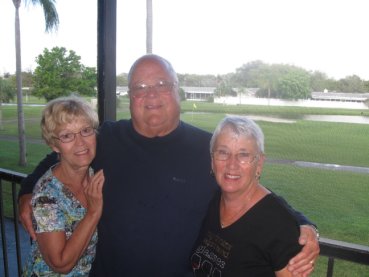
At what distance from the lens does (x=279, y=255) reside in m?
0.95

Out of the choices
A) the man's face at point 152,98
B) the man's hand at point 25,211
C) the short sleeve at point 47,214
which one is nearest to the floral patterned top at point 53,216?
the short sleeve at point 47,214

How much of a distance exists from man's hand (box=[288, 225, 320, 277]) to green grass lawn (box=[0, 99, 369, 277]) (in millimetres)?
6217

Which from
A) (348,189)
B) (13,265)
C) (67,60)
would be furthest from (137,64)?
(348,189)

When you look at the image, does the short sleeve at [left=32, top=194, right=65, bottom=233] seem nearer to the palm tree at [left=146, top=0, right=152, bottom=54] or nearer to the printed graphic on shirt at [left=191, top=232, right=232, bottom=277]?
the printed graphic on shirt at [left=191, top=232, right=232, bottom=277]

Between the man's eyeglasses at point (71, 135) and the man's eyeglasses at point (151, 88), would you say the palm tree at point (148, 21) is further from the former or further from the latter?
the man's eyeglasses at point (71, 135)

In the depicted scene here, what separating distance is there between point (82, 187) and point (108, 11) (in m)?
0.98

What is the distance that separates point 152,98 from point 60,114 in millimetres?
328

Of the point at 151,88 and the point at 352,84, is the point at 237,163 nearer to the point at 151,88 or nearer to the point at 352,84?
the point at 151,88

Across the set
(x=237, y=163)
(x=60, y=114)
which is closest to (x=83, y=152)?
(x=60, y=114)

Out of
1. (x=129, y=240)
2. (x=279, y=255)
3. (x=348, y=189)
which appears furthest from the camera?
(x=348, y=189)

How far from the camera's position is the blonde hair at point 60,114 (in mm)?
1199

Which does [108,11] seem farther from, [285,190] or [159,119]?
[285,190]

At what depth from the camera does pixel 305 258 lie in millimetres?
922

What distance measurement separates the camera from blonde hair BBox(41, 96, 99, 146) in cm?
120
